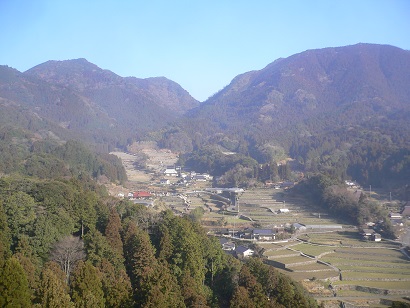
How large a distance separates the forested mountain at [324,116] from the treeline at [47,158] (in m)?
18.9

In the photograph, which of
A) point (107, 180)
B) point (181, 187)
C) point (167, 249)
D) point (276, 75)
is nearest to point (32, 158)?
point (107, 180)

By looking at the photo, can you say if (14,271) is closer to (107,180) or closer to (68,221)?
(68,221)

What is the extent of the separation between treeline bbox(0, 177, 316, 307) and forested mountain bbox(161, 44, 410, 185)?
84.5ft

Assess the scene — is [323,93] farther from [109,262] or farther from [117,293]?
[117,293]

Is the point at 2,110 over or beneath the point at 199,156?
over

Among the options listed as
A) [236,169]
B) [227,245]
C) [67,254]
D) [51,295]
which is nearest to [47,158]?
[227,245]

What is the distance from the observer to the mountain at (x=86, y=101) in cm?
Answer: 7025

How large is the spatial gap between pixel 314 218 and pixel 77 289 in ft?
63.4

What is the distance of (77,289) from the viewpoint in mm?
8828

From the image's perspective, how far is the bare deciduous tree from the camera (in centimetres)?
1144

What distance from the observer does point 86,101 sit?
89.4 metres

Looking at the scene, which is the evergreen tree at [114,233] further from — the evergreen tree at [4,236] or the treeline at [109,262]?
the evergreen tree at [4,236]

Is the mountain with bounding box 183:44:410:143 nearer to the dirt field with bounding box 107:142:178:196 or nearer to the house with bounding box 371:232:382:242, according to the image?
the dirt field with bounding box 107:142:178:196

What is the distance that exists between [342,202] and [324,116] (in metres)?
49.4
